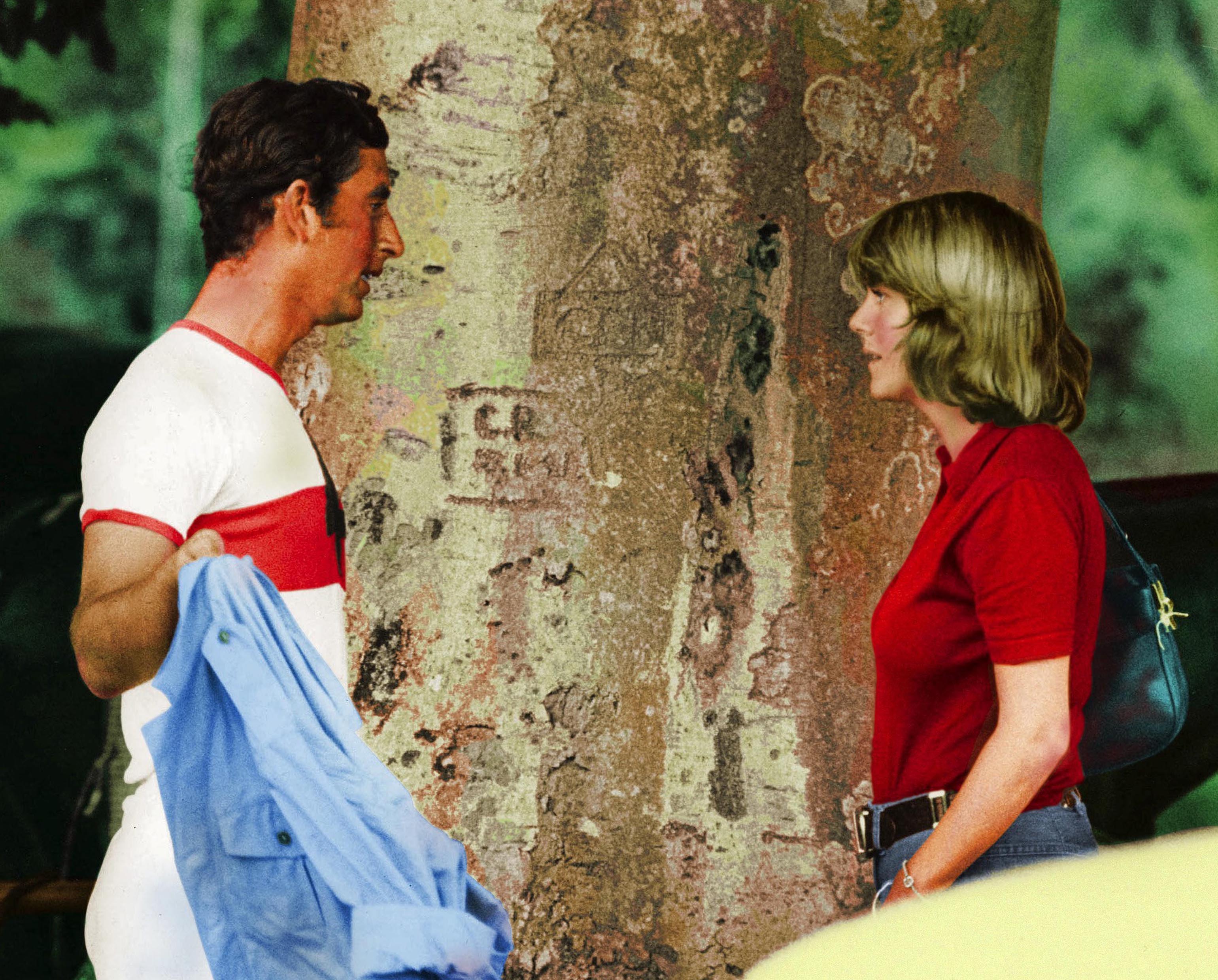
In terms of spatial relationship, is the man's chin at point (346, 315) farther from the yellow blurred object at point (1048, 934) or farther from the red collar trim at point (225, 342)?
the yellow blurred object at point (1048, 934)

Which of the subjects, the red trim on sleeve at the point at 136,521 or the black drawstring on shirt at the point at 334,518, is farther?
the black drawstring on shirt at the point at 334,518

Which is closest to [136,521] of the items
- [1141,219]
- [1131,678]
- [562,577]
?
[562,577]

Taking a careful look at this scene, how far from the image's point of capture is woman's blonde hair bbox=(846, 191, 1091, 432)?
1901 millimetres

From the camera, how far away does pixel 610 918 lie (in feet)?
7.43

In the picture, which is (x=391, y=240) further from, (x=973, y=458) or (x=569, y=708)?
(x=973, y=458)

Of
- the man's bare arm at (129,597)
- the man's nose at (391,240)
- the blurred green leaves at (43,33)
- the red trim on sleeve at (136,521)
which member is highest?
the blurred green leaves at (43,33)

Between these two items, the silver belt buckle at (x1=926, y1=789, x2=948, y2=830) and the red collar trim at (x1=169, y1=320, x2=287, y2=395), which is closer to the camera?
the silver belt buckle at (x1=926, y1=789, x2=948, y2=830)

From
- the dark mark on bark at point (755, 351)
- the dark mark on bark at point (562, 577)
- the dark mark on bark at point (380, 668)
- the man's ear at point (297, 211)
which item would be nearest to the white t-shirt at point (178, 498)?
the dark mark on bark at point (380, 668)

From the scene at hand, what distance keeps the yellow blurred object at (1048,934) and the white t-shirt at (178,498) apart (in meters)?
1.47

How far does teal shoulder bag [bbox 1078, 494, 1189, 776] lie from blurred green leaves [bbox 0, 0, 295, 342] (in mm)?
1627

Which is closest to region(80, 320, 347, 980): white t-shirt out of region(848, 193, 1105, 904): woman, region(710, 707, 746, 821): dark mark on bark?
region(710, 707, 746, 821): dark mark on bark

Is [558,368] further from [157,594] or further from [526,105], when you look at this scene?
[157,594]

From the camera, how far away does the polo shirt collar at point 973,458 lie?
1.82 metres

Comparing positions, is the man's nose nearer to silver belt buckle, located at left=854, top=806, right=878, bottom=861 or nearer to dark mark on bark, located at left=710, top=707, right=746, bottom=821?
dark mark on bark, located at left=710, top=707, right=746, bottom=821
